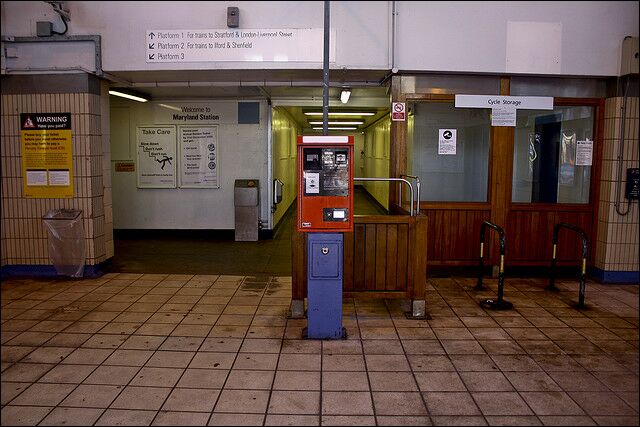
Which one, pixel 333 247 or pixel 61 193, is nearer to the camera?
pixel 333 247

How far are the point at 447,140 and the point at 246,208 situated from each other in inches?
161

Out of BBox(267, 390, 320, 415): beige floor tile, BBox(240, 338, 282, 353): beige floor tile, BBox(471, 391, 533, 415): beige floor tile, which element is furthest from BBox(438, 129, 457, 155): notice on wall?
BBox(267, 390, 320, 415): beige floor tile

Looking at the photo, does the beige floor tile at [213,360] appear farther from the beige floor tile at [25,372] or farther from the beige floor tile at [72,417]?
the beige floor tile at [25,372]

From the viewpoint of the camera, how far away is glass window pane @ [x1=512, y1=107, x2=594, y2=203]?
287 inches

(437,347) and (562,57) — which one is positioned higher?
(562,57)

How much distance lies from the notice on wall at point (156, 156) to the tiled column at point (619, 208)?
7.28 m

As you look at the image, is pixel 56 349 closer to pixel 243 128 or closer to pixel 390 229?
→ pixel 390 229

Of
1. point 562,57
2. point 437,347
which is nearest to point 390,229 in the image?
point 437,347

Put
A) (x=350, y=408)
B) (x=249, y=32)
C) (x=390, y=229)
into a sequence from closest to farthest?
(x=350, y=408) → (x=390, y=229) → (x=249, y=32)

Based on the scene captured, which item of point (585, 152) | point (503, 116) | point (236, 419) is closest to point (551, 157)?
point (585, 152)

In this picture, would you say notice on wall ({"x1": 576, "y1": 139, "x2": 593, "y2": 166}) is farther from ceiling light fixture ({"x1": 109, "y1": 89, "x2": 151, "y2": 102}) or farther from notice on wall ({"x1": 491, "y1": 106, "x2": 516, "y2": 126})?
ceiling light fixture ({"x1": 109, "y1": 89, "x2": 151, "y2": 102})

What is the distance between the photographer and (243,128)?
984 centimetres

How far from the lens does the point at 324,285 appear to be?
15.6ft

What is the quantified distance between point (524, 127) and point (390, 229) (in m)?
3.21
